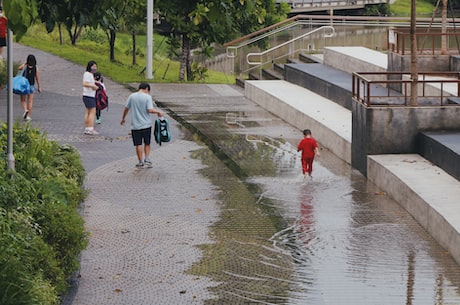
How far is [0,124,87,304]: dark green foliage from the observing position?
991cm

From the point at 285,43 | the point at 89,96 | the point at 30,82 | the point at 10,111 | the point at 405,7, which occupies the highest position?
the point at 405,7

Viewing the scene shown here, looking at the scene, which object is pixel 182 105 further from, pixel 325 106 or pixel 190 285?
pixel 190 285

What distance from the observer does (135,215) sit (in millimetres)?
15953

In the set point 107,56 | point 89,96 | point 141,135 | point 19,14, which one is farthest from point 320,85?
point 19,14

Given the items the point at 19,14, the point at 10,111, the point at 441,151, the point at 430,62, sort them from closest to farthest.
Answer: the point at 19,14 → the point at 10,111 → the point at 441,151 → the point at 430,62

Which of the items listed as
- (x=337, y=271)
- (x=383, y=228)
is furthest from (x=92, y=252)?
(x=383, y=228)

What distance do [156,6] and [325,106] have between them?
33.1ft

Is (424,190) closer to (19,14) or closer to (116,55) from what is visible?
(19,14)

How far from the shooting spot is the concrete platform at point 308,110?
70.1 feet

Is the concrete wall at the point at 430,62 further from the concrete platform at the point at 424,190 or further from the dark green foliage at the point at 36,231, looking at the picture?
the dark green foliage at the point at 36,231

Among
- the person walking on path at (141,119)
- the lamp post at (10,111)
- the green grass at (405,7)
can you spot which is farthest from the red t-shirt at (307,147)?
the green grass at (405,7)

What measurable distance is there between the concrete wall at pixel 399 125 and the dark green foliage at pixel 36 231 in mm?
5755

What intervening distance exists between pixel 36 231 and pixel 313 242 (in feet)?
14.2

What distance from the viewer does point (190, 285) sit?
12.5 m
